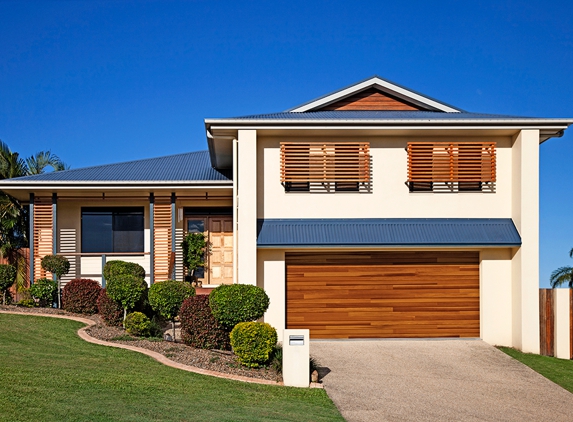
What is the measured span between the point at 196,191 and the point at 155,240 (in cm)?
207

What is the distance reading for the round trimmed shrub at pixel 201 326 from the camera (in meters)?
13.1

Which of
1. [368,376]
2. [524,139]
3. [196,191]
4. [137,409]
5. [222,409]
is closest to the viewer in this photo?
[137,409]

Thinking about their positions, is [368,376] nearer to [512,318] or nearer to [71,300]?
[512,318]

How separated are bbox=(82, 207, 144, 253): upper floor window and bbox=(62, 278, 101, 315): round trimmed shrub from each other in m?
3.89

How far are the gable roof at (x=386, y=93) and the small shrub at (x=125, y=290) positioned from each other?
6976 mm

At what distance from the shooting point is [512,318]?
15.6 m

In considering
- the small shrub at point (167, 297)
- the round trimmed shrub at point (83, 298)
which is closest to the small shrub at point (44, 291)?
the round trimmed shrub at point (83, 298)

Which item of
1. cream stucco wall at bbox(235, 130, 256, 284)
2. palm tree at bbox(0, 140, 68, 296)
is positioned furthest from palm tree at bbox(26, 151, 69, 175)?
cream stucco wall at bbox(235, 130, 256, 284)

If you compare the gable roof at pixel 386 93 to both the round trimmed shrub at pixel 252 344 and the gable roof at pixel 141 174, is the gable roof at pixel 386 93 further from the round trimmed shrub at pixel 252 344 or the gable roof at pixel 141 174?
the round trimmed shrub at pixel 252 344

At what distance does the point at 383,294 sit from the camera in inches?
622

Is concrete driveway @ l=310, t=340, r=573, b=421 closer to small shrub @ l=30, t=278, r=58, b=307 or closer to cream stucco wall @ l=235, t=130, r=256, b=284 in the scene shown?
cream stucco wall @ l=235, t=130, r=256, b=284

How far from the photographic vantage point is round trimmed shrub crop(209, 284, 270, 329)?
492 inches

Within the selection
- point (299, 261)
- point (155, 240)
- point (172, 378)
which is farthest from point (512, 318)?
point (155, 240)

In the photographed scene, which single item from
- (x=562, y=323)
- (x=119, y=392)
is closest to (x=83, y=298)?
(x=119, y=392)
